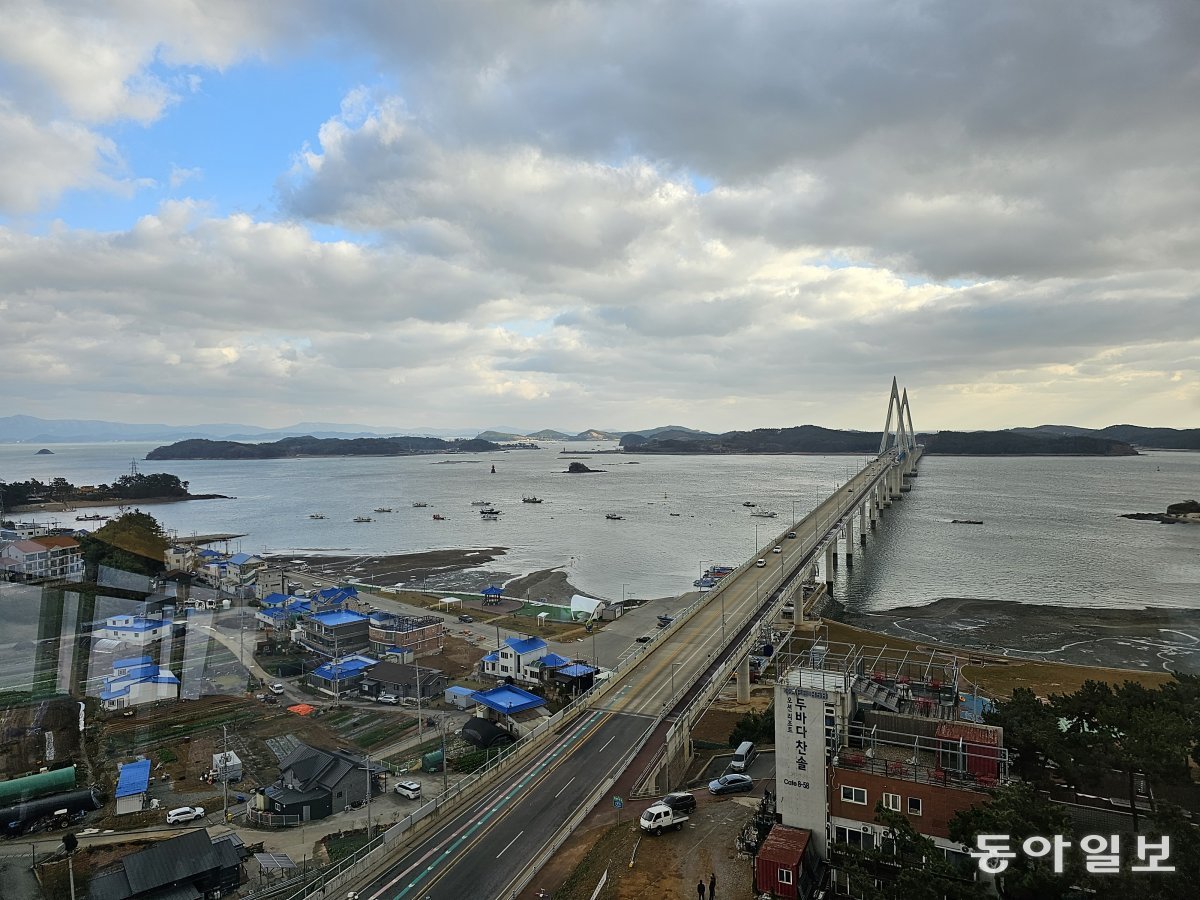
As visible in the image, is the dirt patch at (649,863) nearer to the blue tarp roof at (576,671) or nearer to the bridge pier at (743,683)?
the bridge pier at (743,683)

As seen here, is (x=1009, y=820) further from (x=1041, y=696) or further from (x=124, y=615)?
(x=124, y=615)

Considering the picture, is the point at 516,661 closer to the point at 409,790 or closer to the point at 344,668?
the point at 344,668

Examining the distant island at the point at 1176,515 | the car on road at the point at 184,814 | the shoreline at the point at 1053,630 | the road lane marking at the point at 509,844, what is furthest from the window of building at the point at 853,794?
the distant island at the point at 1176,515

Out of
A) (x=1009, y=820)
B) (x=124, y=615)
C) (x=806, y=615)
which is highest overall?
(x=1009, y=820)

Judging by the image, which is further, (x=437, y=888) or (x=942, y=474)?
(x=942, y=474)

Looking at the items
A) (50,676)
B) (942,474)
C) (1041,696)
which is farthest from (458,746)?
(942,474)

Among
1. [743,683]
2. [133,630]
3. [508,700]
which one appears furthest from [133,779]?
[743,683]
